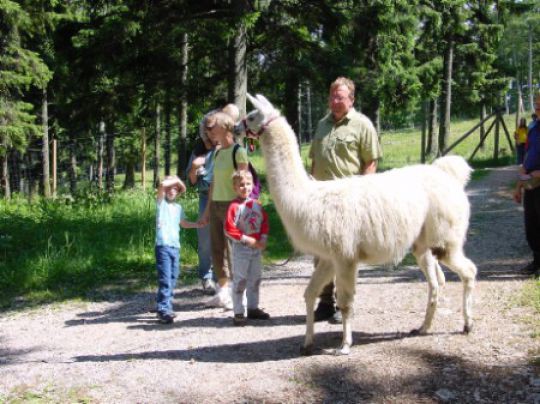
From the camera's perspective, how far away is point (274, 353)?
4188mm

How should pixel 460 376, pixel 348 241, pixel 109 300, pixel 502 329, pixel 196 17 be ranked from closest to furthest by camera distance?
1. pixel 460 376
2. pixel 348 241
3. pixel 502 329
4. pixel 109 300
5. pixel 196 17

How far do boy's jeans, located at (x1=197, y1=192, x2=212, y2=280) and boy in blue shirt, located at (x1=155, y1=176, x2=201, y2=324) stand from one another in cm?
74

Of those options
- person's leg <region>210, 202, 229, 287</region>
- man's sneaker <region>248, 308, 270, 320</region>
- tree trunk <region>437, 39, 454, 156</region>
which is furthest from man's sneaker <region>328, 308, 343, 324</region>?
tree trunk <region>437, 39, 454, 156</region>

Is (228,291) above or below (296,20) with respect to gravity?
below

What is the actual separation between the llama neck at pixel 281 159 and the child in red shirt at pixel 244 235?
2.54ft

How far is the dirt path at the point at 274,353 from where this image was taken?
3.42m

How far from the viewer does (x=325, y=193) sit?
13.1ft

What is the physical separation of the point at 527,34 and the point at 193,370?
58144 mm

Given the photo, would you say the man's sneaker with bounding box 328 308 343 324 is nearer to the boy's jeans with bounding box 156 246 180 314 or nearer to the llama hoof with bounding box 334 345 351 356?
the llama hoof with bounding box 334 345 351 356

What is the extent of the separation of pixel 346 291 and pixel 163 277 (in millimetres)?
1897

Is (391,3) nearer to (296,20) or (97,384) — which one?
(296,20)

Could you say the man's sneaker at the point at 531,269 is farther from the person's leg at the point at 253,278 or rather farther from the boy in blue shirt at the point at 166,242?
the boy in blue shirt at the point at 166,242

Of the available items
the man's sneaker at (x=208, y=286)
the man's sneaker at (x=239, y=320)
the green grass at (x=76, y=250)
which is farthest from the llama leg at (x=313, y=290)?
the green grass at (x=76, y=250)

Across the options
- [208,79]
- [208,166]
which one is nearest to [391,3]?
[208,79]
